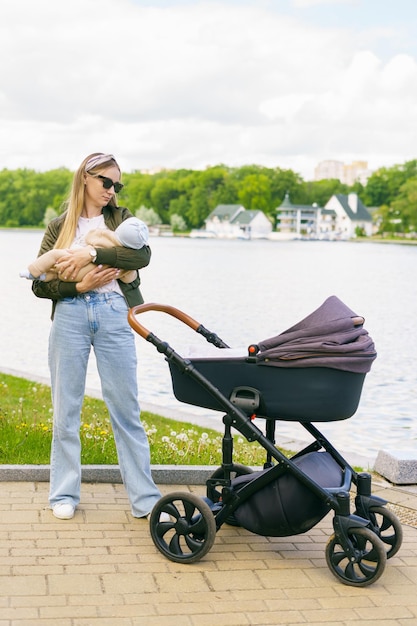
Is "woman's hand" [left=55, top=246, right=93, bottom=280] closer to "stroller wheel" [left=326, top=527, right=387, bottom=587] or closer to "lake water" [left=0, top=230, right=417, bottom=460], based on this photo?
"lake water" [left=0, top=230, right=417, bottom=460]

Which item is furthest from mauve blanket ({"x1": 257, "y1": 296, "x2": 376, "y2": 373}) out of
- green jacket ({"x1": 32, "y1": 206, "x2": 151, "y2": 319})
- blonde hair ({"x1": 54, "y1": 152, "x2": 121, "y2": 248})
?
blonde hair ({"x1": 54, "y1": 152, "x2": 121, "y2": 248})

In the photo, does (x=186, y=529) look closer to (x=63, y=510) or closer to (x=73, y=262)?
(x=63, y=510)

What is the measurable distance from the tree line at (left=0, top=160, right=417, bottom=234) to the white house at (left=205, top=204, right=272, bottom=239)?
3234 millimetres

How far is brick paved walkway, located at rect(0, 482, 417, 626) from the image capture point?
390 centimetres

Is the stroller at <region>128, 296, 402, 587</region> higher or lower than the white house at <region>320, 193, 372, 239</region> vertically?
higher

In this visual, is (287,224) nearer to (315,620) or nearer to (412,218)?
(412,218)

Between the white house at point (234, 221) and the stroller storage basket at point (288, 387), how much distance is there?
162m

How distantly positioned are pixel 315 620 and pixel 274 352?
3.89 feet

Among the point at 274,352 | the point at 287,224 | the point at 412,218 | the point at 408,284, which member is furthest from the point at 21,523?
the point at 287,224

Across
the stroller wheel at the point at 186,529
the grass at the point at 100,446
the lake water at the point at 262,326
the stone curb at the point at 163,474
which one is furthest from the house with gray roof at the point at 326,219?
the stroller wheel at the point at 186,529

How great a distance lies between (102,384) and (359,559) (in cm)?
158

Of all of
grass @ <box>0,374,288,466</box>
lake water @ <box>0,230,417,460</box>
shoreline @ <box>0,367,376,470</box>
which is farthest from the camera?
lake water @ <box>0,230,417,460</box>

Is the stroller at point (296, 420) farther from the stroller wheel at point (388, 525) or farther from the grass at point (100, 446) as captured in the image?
the grass at point (100, 446)

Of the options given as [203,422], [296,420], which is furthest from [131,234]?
[203,422]
